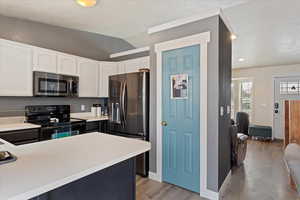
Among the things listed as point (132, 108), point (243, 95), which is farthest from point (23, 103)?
point (243, 95)

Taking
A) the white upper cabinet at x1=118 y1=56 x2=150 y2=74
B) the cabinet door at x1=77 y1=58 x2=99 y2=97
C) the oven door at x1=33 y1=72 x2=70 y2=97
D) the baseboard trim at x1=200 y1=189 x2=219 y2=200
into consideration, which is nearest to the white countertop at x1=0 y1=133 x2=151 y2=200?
the baseboard trim at x1=200 y1=189 x2=219 y2=200

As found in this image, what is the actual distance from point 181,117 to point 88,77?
2.19 m

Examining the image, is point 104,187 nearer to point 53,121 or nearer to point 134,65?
point 53,121

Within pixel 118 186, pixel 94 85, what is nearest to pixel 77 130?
pixel 94 85

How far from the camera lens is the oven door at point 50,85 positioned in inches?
112

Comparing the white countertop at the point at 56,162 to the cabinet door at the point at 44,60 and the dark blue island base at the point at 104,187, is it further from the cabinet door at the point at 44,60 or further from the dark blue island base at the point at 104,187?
the cabinet door at the point at 44,60

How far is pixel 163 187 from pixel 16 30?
3486 millimetres

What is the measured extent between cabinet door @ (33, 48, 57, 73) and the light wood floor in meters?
2.42

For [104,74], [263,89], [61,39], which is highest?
[61,39]

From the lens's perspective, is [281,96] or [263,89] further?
[263,89]

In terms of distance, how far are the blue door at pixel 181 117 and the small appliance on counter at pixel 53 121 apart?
1580 millimetres

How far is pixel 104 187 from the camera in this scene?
4.41 ft

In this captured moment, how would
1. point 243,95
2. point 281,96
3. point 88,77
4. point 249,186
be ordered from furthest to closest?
point 243,95 < point 281,96 < point 88,77 < point 249,186

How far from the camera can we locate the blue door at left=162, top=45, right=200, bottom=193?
243cm
